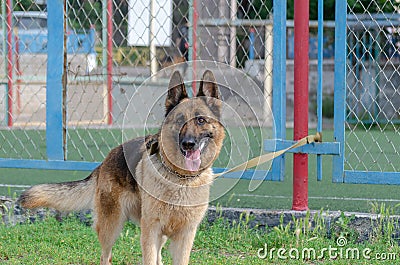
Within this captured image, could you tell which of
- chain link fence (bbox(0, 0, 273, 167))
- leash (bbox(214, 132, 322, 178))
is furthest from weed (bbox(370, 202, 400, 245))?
chain link fence (bbox(0, 0, 273, 167))

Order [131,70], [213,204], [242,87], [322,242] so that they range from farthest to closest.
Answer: [131,70], [213,204], [242,87], [322,242]

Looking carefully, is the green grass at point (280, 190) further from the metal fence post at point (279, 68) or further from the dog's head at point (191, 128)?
the dog's head at point (191, 128)

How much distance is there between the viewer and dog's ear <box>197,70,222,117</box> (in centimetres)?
352

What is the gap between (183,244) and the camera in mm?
3898

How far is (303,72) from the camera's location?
4617mm

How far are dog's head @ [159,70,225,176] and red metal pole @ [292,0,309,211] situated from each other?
1011 mm

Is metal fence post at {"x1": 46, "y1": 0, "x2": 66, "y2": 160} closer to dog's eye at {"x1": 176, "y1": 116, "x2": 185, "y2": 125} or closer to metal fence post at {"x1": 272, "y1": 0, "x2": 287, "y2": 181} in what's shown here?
metal fence post at {"x1": 272, "y1": 0, "x2": 287, "y2": 181}

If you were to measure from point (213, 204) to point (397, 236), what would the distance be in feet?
4.72

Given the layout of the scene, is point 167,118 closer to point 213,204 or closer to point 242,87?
point 242,87

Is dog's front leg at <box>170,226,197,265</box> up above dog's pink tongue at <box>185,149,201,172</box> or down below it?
below

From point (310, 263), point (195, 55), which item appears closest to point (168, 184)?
point (310, 263)

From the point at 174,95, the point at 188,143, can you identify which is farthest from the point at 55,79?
the point at 188,143

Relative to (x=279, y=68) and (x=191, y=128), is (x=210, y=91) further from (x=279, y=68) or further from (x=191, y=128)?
(x=279, y=68)

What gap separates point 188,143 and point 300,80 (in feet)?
4.46
